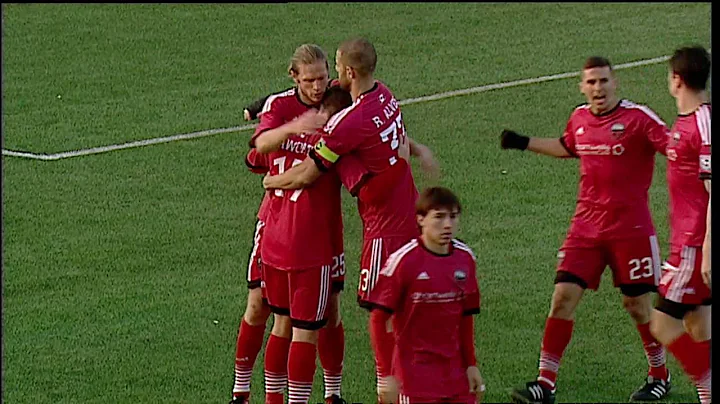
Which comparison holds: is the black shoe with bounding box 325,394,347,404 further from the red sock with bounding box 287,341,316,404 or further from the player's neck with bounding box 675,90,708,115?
the player's neck with bounding box 675,90,708,115

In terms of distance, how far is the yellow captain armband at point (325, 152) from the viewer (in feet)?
23.9

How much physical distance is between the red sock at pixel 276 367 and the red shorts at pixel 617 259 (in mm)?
1567

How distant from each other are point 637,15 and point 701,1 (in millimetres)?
1060

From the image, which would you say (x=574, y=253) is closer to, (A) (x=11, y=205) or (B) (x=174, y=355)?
(B) (x=174, y=355)

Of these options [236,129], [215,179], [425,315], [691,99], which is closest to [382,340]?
[425,315]

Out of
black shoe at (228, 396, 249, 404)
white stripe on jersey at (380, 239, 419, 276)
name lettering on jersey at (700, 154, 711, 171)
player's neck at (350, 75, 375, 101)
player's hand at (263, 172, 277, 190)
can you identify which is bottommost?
black shoe at (228, 396, 249, 404)

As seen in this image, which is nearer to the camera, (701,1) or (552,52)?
(552,52)

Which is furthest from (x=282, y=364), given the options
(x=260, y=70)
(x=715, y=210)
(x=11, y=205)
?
(x=260, y=70)

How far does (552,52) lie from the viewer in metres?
16.9

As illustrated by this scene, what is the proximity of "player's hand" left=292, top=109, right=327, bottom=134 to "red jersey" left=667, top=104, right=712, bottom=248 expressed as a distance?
1748 millimetres

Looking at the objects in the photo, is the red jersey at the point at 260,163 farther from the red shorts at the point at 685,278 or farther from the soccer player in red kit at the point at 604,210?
the red shorts at the point at 685,278

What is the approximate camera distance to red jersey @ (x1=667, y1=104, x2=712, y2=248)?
7250mm

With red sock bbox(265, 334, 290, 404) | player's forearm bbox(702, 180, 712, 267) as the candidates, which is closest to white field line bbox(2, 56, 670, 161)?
red sock bbox(265, 334, 290, 404)

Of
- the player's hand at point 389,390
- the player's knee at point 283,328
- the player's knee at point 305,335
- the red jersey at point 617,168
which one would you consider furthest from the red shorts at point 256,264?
the red jersey at point 617,168
